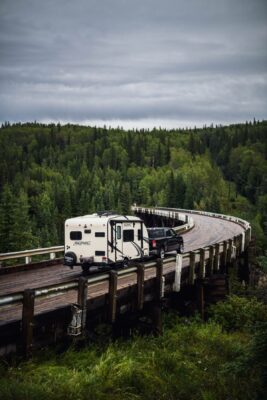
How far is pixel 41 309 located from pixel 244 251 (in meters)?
21.6

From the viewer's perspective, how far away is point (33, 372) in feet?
31.2

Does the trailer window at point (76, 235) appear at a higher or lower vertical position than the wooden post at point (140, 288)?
higher

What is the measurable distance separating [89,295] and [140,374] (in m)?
2.48

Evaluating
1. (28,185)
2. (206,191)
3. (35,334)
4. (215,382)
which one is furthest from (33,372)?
(28,185)

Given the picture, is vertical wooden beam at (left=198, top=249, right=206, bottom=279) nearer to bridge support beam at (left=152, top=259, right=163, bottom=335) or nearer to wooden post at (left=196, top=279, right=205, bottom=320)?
wooden post at (left=196, top=279, right=205, bottom=320)

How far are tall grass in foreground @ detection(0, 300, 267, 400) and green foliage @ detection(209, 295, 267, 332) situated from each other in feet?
13.1

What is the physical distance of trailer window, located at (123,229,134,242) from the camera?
59.0 feet

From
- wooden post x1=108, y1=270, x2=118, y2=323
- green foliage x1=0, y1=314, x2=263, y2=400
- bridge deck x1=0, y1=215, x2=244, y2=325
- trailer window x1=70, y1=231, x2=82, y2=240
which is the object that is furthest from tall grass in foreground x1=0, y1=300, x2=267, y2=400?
trailer window x1=70, y1=231, x2=82, y2=240

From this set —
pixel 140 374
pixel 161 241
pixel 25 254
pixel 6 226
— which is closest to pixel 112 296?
pixel 140 374

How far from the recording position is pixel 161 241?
24922mm

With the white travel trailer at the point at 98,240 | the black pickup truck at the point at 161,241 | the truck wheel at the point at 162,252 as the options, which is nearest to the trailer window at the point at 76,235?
the white travel trailer at the point at 98,240

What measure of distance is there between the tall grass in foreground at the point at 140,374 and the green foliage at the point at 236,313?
4.00 meters

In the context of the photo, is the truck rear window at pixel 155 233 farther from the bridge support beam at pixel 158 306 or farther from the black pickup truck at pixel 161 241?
the bridge support beam at pixel 158 306

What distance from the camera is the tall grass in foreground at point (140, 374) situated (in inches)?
360
